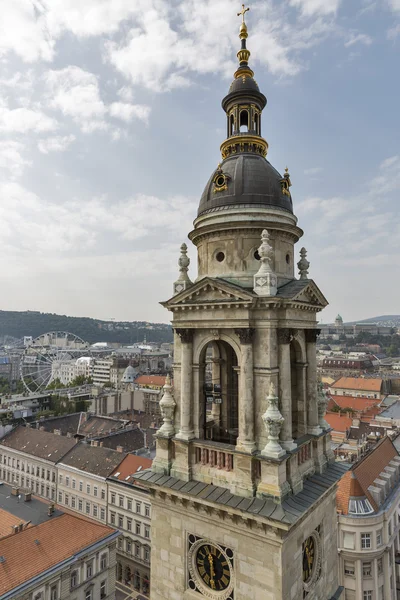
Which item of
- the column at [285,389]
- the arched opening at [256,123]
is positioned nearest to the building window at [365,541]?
the column at [285,389]

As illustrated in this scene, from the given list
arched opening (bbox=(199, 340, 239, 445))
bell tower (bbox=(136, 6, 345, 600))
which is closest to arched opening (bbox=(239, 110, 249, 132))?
bell tower (bbox=(136, 6, 345, 600))

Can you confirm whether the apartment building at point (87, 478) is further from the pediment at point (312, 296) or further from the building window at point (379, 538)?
the pediment at point (312, 296)

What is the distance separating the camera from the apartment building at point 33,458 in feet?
195

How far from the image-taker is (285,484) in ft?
43.5

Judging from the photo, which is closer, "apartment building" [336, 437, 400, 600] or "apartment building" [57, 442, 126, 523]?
"apartment building" [336, 437, 400, 600]

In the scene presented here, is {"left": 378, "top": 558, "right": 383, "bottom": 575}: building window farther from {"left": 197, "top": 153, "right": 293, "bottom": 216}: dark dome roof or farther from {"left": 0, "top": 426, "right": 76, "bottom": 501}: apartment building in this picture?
{"left": 0, "top": 426, "right": 76, "bottom": 501}: apartment building

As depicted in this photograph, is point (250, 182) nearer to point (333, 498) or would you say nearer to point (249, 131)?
point (249, 131)

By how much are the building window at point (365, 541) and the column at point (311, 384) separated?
1085 inches

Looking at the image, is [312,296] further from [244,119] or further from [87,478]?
[87,478]

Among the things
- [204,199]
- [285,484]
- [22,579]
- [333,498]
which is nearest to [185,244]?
[204,199]

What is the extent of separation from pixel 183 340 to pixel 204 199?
6267mm

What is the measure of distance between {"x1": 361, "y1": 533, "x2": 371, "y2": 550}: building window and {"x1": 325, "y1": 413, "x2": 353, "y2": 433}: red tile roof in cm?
2788

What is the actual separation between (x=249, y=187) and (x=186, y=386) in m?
8.54

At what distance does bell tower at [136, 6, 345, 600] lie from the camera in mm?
13055
